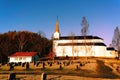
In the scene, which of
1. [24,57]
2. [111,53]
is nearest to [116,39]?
[111,53]

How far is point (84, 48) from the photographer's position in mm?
110625

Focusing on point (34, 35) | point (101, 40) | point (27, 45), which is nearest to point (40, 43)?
point (27, 45)

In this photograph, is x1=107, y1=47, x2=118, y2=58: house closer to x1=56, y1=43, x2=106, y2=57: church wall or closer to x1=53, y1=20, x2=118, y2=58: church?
x1=53, y1=20, x2=118, y2=58: church

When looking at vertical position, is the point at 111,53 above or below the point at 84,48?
below

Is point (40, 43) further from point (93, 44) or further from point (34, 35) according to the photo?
point (93, 44)

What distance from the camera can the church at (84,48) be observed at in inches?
4329

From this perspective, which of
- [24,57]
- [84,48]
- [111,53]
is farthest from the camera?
[111,53]

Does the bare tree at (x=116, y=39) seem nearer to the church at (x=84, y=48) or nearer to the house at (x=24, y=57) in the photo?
the church at (x=84, y=48)

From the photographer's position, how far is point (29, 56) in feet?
272

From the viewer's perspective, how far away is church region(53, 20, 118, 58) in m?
110

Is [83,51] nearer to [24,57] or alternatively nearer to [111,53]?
[111,53]

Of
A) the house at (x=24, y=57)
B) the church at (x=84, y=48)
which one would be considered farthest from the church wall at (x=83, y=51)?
the house at (x=24, y=57)

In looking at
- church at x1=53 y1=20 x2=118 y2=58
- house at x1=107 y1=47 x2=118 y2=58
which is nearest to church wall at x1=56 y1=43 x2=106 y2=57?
church at x1=53 y1=20 x2=118 y2=58

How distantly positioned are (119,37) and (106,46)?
7.98 m
